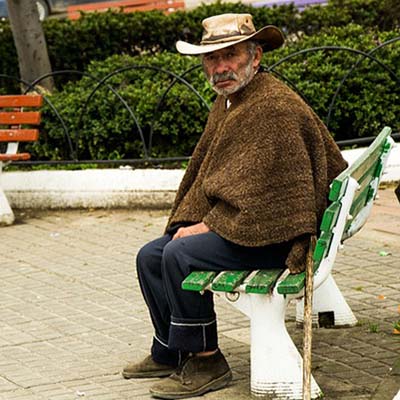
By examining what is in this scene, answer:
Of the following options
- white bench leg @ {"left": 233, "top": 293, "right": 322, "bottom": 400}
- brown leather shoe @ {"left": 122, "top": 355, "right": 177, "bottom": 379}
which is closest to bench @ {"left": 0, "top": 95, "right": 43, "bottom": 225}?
brown leather shoe @ {"left": 122, "top": 355, "right": 177, "bottom": 379}

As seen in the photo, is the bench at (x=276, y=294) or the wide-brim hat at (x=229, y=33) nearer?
the bench at (x=276, y=294)

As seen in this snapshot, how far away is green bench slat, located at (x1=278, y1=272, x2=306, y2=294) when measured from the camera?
15.3 ft

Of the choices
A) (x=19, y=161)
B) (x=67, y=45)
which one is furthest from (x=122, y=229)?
(x=67, y=45)

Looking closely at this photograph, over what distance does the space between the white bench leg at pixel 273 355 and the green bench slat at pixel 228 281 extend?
99 millimetres

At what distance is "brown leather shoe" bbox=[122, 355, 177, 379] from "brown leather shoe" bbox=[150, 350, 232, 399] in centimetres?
17

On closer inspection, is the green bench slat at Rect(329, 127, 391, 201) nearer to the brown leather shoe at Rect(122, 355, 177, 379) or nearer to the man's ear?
the man's ear

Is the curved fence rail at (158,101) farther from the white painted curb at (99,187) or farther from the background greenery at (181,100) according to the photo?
the white painted curb at (99,187)

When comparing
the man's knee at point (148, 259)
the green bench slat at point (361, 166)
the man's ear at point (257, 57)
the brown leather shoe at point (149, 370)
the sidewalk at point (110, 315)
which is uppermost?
the man's ear at point (257, 57)

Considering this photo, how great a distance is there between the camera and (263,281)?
15.8 feet

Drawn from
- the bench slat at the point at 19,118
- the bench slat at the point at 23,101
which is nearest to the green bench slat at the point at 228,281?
the bench slat at the point at 19,118

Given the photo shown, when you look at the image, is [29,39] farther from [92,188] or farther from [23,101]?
[92,188]

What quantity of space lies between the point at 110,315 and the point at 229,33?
1990 millimetres

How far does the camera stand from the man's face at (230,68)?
16.9ft

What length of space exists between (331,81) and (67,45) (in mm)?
4081
